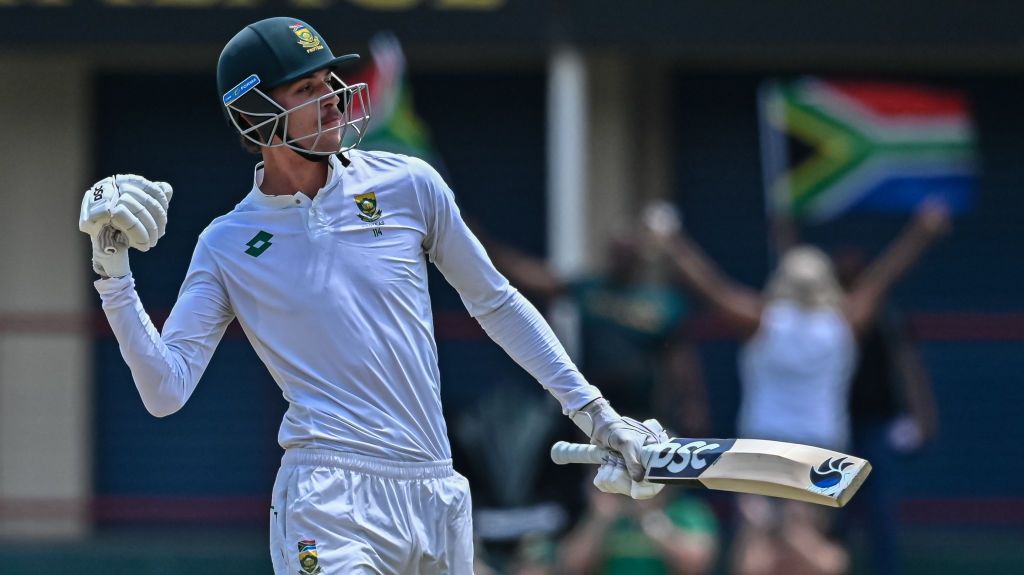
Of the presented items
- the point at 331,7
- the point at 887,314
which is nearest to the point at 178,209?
the point at 331,7

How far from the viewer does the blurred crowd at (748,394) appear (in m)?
8.64

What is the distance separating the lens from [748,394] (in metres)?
9.22

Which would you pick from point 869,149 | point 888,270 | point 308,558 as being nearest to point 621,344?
point 888,270

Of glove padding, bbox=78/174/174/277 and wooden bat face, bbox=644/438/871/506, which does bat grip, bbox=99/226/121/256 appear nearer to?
glove padding, bbox=78/174/174/277

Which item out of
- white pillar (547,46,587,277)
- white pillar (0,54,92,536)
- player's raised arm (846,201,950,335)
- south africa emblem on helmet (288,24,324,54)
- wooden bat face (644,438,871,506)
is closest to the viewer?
wooden bat face (644,438,871,506)

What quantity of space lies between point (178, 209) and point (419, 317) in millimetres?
7726

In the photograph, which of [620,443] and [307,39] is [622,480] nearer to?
[620,443]

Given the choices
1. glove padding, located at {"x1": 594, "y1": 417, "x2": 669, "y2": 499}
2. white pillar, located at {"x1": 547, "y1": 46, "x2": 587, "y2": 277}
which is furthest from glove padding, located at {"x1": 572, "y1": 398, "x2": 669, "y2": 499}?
white pillar, located at {"x1": 547, "y1": 46, "x2": 587, "y2": 277}

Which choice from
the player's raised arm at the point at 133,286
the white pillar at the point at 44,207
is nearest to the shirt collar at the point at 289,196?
the player's raised arm at the point at 133,286

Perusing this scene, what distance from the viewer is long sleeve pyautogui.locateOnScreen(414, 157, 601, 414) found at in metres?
4.33

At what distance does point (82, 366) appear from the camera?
1109 centimetres

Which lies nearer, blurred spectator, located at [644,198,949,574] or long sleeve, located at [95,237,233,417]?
long sleeve, located at [95,237,233,417]

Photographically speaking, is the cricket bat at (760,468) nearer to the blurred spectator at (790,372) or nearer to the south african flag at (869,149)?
the blurred spectator at (790,372)

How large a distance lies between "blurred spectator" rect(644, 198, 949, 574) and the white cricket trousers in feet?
15.5
